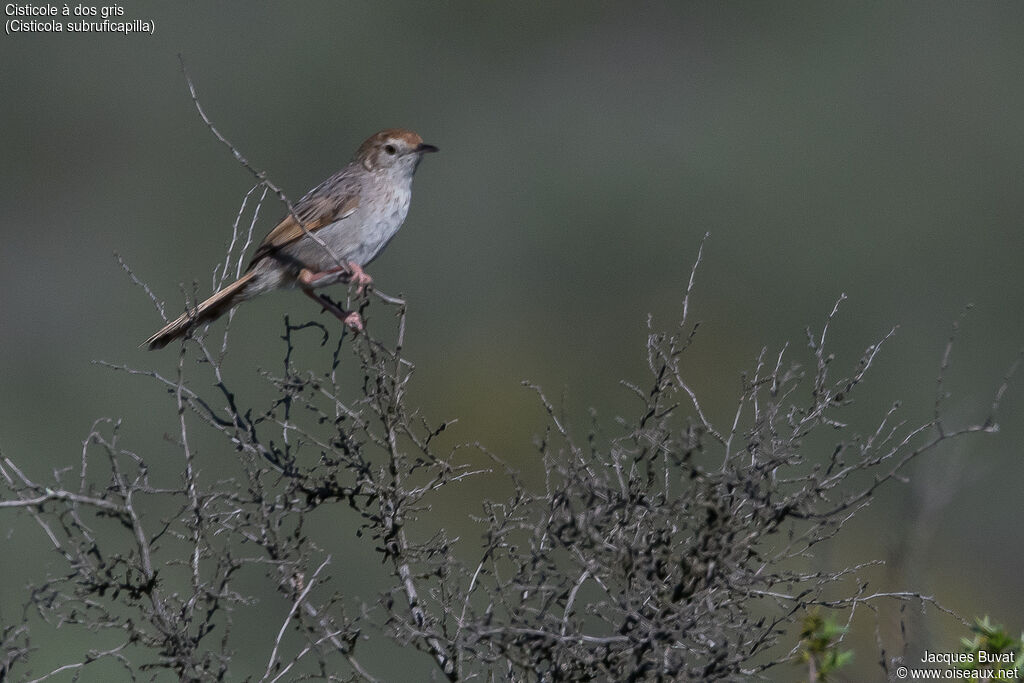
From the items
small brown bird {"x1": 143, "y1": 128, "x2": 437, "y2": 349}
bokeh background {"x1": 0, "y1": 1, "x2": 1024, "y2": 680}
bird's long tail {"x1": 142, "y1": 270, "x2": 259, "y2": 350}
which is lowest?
bird's long tail {"x1": 142, "y1": 270, "x2": 259, "y2": 350}

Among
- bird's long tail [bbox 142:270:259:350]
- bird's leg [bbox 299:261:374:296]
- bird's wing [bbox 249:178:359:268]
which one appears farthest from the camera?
bird's wing [bbox 249:178:359:268]

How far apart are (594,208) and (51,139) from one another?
594 inches

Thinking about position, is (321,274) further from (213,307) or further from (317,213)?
(213,307)

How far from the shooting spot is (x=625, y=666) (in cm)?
454

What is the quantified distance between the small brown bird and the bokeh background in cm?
488

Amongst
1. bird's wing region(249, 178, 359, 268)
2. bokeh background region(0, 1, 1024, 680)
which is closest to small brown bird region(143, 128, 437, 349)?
bird's wing region(249, 178, 359, 268)

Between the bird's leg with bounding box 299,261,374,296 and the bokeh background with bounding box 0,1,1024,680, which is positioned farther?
the bokeh background with bounding box 0,1,1024,680

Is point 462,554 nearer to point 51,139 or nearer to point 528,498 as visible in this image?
point 528,498

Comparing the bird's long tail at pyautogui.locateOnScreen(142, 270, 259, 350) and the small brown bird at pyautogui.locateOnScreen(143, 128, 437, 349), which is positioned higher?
the small brown bird at pyautogui.locateOnScreen(143, 128, 437, 349)

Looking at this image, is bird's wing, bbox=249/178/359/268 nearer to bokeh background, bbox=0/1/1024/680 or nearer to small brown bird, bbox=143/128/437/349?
small brown bird, bbox=143/128/437/349

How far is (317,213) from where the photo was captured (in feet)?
25.7

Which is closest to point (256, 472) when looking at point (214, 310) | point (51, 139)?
point (214, 310)

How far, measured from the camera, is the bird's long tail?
7.05 m

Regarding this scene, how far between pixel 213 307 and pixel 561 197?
19759 millimetres
